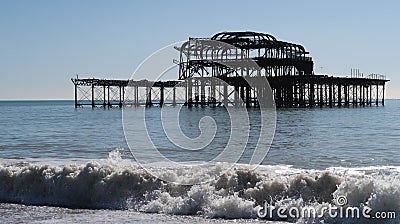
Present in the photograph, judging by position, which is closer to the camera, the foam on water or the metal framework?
the foam on water

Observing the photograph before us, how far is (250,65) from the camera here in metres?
64.8

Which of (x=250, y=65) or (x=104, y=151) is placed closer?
(x=104, y=151)

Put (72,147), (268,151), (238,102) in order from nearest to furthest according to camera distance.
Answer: (268,151), (72,147), (238,102)

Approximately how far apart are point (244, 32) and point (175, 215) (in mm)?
62521

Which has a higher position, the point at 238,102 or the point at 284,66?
the point at 284,66

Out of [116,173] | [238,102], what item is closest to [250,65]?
[238,102]

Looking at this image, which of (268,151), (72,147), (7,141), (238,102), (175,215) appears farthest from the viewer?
(238,102)

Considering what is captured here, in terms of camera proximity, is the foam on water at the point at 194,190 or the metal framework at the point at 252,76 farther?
the metal framework at the point at 252,76

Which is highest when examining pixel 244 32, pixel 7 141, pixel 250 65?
pixel 244 32

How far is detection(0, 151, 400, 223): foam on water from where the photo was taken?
33.9ft

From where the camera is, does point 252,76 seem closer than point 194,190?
No

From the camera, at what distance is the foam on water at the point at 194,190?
407 inches

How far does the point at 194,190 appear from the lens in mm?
11250

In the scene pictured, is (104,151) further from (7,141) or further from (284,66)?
(284,66)
